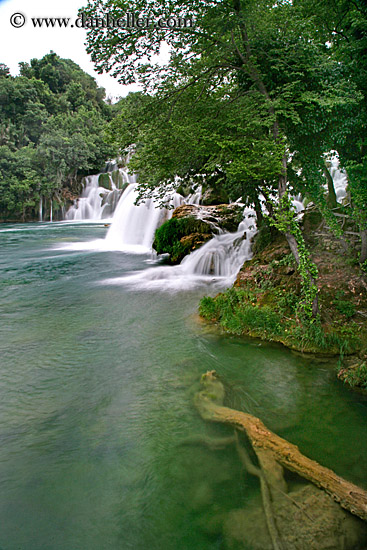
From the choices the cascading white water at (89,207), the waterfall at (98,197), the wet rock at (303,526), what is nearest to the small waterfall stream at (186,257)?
the wet rock at (303,526)

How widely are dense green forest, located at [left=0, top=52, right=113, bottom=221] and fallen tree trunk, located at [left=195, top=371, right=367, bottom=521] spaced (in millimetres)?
36658

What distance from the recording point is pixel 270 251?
8203mm

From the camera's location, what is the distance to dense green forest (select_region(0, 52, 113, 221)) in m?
39.4

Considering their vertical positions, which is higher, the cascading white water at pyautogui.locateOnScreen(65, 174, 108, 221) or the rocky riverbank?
the cascading white water at pyautogui.locateOnScreen(65, 174, 108, 221)

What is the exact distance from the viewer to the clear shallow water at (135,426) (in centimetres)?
283

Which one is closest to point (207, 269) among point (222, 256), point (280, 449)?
point (222, 256)

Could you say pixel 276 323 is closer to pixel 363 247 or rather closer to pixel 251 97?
pixel 363 247

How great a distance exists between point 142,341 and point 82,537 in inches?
150

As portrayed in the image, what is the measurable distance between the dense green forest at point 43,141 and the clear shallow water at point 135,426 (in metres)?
34.5

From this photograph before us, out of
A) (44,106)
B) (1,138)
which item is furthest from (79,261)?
(44,106)

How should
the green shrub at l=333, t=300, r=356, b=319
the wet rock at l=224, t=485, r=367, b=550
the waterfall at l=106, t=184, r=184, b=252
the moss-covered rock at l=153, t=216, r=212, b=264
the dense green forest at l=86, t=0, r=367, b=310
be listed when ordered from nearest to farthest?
the wet rock at l=224, t=485, r=367, b=550, the dense green forest at l=86, t=0, r=367, b=310, the green shrub at l=333, t=300, r=356, b=319, the moss-covered rock at l=153, t=216, r=212, b=264, the waterfall at l=106, t=184, r=184, b=252

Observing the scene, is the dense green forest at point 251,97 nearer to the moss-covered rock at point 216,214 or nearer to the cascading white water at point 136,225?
the moss-covered rock at point 216,214

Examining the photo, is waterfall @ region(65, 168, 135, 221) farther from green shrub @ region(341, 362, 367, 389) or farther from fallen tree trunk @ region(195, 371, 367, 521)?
green shrub @ region(341, 362, 367, 389)

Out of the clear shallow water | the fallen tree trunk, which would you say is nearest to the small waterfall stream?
the clear shallow water
